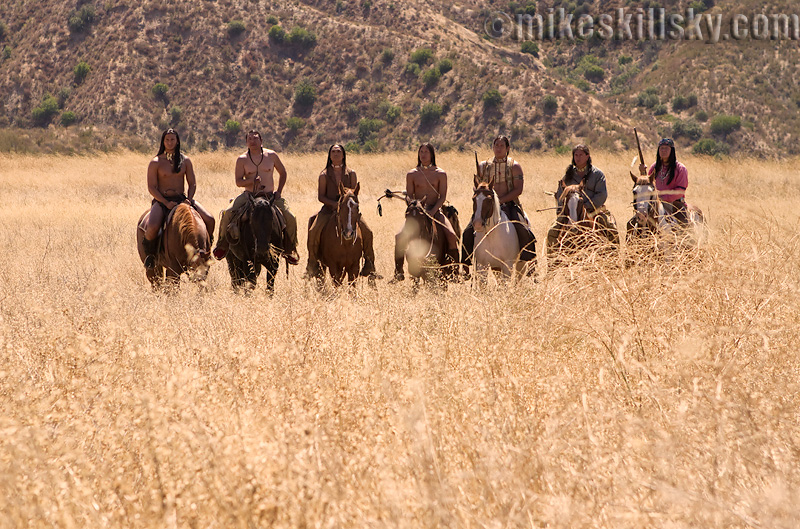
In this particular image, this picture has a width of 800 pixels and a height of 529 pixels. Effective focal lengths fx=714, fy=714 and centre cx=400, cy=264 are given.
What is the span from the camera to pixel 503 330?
5949mm

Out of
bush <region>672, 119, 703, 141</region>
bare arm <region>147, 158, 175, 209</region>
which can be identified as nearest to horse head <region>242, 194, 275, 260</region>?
bare arm <region>147, 158, 175, 209</region>

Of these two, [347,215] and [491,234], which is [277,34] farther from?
[491,234]

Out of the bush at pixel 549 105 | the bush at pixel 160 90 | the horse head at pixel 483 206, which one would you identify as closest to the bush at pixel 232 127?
the bush at pixel 160 90

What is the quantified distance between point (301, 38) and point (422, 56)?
12.3 meters

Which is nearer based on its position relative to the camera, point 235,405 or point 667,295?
point 235,405

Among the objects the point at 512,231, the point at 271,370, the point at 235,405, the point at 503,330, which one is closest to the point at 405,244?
the point at 512,231

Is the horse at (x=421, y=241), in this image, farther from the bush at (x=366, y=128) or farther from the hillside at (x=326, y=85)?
the bush at (x=366, y=128)

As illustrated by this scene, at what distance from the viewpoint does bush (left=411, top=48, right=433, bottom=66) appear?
6825cm

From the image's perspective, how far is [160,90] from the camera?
6438cm

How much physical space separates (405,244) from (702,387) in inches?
222

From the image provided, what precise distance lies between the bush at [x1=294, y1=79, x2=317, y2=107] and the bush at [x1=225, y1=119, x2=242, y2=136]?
6300 mm

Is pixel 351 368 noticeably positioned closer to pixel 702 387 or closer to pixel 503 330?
pixel 503 330

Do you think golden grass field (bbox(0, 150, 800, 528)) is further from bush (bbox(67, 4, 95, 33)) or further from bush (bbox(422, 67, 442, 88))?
bush (bbox(67, 4, 95, 33))

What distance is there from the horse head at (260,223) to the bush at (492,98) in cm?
5371
